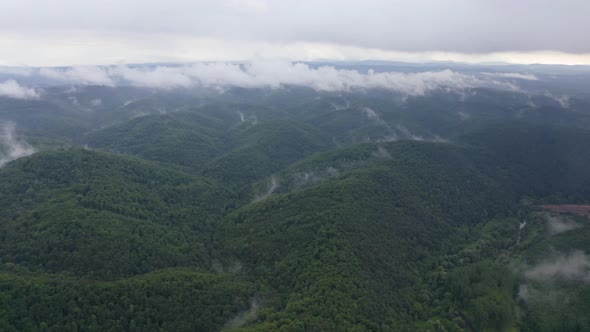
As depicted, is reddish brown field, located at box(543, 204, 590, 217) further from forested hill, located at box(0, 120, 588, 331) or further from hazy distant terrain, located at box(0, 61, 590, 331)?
forested hill, located at box(0, 120, 588, 331)

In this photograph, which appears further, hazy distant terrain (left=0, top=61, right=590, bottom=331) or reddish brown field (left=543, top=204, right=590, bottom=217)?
reddish brown field (left=543, top=204, right=590, bottom=217)

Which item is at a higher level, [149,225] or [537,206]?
[149,225]

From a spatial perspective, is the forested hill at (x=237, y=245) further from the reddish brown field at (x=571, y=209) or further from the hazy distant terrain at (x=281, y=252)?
the reddish brown field at (x=571, y=209)

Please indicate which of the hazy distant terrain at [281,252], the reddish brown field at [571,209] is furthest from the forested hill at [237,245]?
the reddish brown field at [571,209]

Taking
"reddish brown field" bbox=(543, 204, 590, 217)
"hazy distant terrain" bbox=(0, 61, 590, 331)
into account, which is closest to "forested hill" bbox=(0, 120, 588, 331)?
"hazy distant terrain" bbox=(0, 61, 590, 331)

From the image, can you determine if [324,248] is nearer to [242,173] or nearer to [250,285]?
[250,285]

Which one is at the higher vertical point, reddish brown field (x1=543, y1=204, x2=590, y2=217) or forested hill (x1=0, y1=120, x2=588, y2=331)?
forested hill (x1=0, y1=120, x2=588, y2=331)

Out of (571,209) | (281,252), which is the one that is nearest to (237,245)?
(281,252)

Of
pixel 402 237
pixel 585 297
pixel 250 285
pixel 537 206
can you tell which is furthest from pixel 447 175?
pixel 250 285
